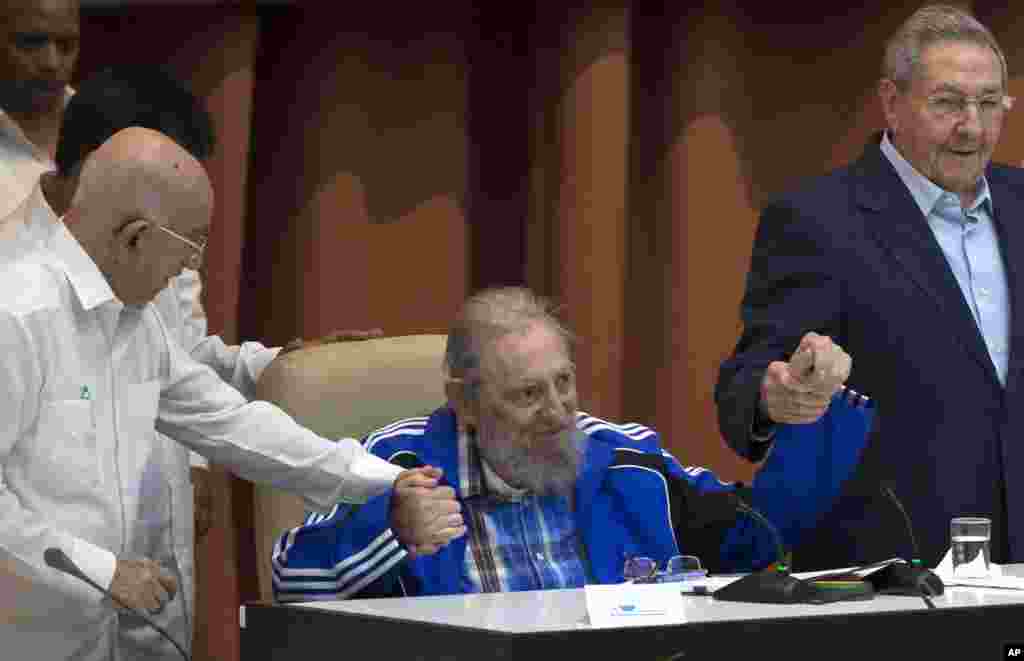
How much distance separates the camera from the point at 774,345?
2.72 meters

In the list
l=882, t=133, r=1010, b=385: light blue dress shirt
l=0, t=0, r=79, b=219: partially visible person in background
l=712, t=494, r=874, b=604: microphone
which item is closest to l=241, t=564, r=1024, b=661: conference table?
l=712, t=494, r=874, b=604: microphone

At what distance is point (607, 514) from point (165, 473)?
2.07 feet

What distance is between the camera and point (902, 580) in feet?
6.96

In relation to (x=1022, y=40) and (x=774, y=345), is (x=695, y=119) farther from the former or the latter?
(x=774, y=345)

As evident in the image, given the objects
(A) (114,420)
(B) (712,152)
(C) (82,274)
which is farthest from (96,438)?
(B) (712,152)

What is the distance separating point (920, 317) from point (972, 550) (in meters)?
0.52

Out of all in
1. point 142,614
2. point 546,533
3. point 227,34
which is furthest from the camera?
point 227,34

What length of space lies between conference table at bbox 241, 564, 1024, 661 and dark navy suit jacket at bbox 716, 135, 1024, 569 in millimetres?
622

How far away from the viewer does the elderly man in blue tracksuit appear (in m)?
2.57

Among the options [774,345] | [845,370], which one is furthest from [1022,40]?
[845,370]

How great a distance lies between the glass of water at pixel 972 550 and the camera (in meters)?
2.31

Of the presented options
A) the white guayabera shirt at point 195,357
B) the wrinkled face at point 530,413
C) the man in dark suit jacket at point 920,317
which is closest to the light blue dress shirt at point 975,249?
the man in dark suit jacket at point 920,317

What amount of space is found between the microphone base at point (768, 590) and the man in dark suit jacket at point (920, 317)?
576mm

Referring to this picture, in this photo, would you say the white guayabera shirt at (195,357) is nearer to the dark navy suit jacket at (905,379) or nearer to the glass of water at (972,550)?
the dark navy suit jacket at (905,379)
